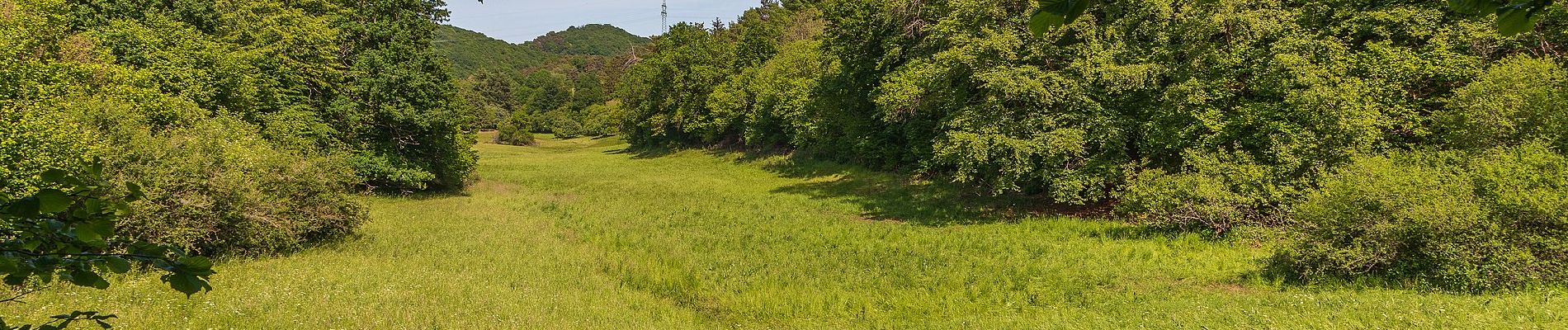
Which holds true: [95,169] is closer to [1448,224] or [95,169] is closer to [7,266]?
[7,266]

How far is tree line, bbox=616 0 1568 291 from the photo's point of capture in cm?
1066

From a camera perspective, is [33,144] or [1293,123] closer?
[33,144]

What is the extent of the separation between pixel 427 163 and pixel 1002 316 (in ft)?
88.2

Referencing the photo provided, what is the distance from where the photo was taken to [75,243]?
244 centimetres

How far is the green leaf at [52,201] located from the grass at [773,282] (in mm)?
9065

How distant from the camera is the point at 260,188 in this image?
52.1 ft

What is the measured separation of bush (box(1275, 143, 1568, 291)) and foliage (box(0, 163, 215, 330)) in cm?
1401

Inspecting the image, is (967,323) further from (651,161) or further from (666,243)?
(651,161)

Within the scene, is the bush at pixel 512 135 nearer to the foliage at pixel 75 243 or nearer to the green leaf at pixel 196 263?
the foliage at pixel 75 243

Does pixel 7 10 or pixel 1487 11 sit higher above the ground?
pixel 7 10

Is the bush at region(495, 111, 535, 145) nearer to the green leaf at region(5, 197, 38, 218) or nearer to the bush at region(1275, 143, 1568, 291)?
the bush at region(1275, 143, 1568, 291)

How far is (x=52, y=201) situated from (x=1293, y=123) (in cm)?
2051

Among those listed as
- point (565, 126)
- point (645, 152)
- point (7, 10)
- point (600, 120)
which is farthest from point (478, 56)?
point (7, 10)

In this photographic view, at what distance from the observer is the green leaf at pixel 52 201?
6.13ft
